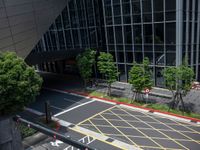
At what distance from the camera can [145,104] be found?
30672mm

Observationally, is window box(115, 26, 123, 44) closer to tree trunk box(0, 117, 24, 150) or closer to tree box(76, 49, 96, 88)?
tree box(76, 49, 96, 88)

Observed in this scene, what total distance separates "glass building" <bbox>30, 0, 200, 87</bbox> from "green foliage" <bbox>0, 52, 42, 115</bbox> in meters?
21.5

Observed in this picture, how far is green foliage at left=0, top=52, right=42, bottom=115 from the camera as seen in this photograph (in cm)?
1616

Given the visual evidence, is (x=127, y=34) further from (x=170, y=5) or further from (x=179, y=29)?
(x=179, y=29)

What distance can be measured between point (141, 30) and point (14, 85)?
23.6 meters

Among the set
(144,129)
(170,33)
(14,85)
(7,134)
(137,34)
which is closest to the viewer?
(14,85)

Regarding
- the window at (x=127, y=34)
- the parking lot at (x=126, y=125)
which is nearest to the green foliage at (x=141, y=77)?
the parking lot at (x=126, y=125)

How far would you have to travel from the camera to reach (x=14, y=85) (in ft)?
54.5

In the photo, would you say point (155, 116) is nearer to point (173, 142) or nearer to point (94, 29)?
point (173, 142)

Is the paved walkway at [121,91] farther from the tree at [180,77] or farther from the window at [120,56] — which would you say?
the window at [120,56]

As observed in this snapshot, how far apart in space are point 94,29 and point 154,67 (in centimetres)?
1323

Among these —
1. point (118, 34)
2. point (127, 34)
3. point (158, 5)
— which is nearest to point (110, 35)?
point (118, 34)

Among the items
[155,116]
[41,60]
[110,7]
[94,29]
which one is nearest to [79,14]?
[94,29]

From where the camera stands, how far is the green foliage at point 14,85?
53.0 feet
